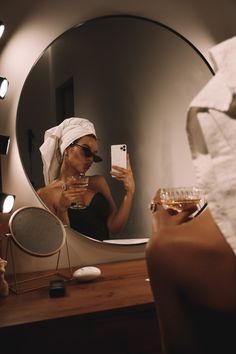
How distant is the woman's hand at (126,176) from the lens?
5.26 ft

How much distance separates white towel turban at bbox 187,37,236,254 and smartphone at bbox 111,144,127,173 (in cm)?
109

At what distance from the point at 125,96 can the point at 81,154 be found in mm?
322

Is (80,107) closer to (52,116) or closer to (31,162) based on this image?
(52,116)

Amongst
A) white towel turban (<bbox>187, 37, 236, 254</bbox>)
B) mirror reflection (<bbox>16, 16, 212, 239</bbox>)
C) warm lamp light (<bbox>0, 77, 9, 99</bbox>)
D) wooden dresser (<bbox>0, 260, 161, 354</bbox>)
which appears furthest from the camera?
mirror reflection (<bbox>16, 16, 212, 239</bbox>)

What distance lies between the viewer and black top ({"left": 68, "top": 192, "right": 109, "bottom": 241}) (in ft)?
5.02

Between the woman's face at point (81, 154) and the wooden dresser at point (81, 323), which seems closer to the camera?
the wooden dresser at point (81, 323)

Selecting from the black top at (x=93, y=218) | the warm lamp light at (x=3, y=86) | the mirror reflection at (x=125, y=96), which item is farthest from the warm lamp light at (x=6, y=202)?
the warm lamp light at (x=3, y=86)

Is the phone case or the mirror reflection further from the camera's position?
the phone case

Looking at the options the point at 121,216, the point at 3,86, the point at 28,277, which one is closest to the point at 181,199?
the point at 121,216

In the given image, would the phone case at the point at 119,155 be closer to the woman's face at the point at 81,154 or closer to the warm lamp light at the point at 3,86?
the woman's face at the point at 81,154

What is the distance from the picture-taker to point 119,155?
1.61 m

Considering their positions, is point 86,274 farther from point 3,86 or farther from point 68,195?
point 3,86

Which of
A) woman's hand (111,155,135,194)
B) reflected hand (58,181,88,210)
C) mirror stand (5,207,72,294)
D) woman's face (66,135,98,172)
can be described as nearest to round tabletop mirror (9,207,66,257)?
mirror stand (5,207,72,294)

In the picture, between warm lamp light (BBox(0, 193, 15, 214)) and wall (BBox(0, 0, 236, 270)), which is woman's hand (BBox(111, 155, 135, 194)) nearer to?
wall (BBox(0, 0, 236, 270))
